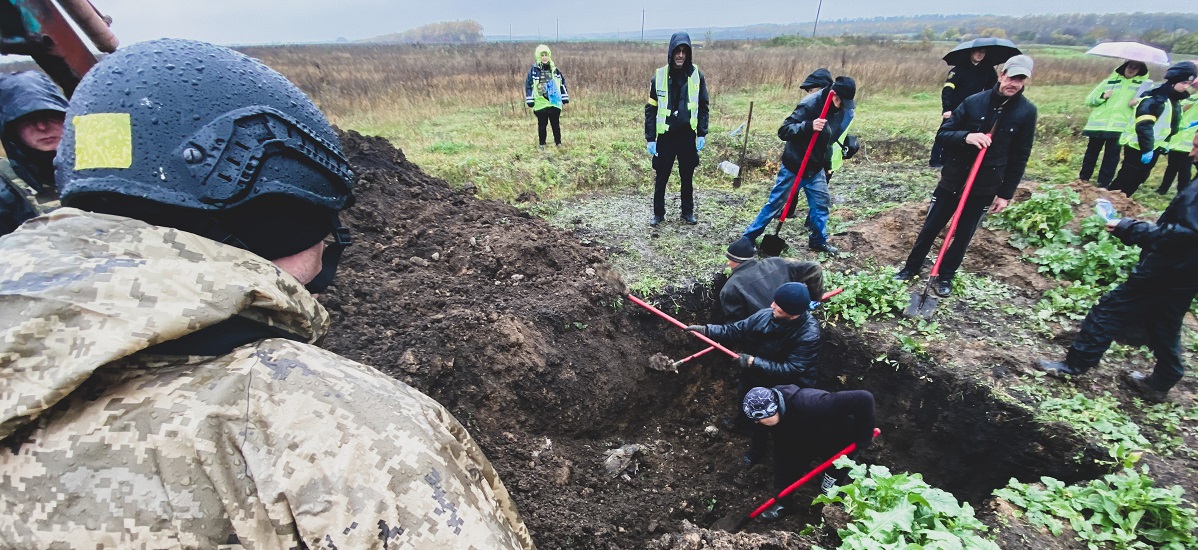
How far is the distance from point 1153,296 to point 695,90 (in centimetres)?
400

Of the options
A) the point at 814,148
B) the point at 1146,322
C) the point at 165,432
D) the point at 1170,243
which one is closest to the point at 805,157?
the point at 814,148

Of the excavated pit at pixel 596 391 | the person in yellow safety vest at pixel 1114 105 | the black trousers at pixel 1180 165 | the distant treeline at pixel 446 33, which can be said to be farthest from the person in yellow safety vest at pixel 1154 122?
the distant treeline at pixel 446 33

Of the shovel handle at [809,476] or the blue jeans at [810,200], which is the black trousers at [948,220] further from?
the shovel handle at [809,476]

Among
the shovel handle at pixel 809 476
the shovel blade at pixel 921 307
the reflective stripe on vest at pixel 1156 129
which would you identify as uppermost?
the reflective stripe on vest at pixel 1156 129

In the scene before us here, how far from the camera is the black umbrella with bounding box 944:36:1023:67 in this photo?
650 centimetres

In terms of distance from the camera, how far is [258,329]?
0.89 meters

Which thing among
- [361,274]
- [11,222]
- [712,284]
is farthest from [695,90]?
[11,222]

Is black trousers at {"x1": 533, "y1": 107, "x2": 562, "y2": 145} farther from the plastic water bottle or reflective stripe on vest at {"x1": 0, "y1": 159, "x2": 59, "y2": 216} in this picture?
the plastic water bottle

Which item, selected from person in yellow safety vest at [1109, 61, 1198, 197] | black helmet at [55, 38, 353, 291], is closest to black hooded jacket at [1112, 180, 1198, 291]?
black helmet at [55, 38, 353, 291]

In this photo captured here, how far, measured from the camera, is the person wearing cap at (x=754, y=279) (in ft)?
14.4

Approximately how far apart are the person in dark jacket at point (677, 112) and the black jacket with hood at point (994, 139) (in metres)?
2.35

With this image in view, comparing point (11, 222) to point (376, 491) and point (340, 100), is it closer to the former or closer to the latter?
point (376, 491)

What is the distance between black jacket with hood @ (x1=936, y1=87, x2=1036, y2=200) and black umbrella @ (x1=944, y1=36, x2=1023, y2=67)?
3.00m

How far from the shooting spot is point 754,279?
444 cm
